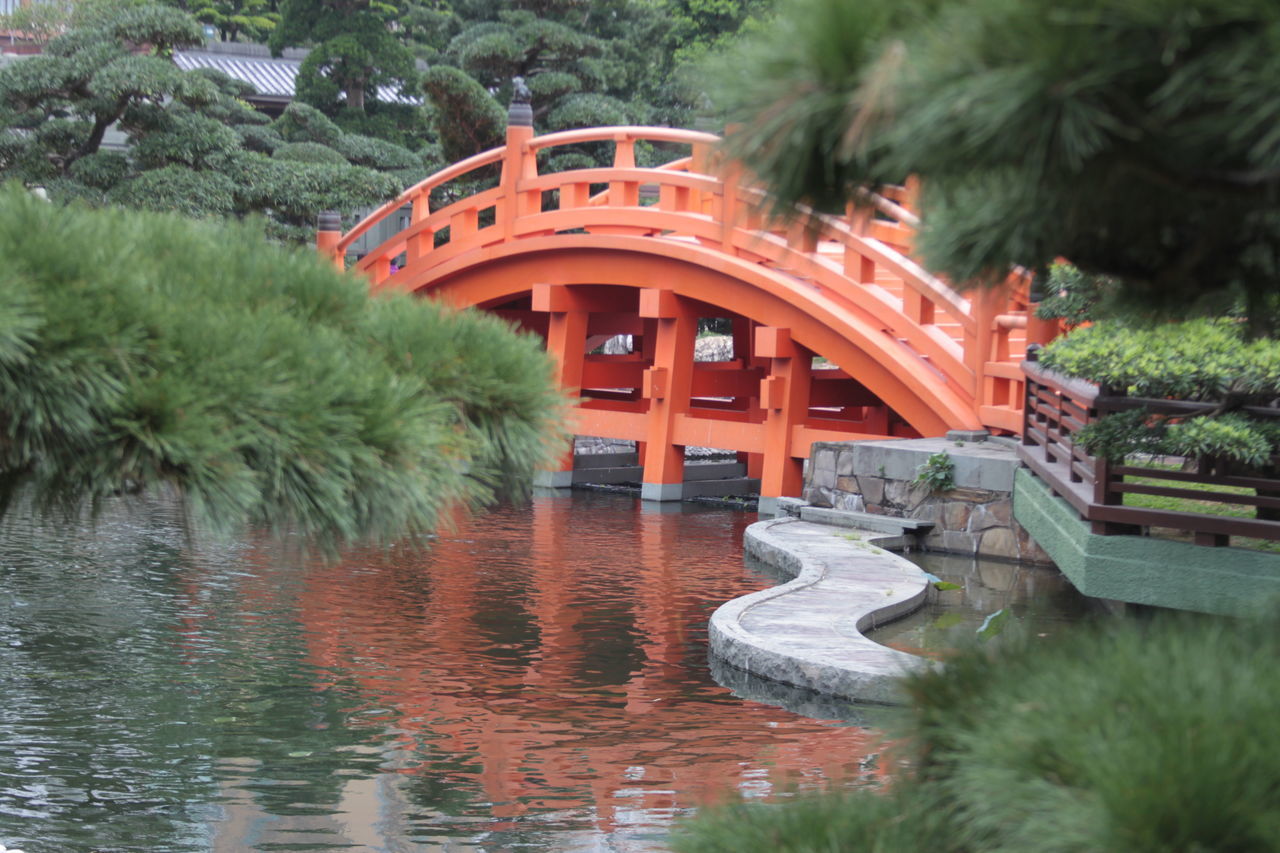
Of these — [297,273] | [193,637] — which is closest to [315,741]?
[193,637]

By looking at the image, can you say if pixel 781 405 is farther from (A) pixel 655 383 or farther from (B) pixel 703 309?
(B) pixel 703 309

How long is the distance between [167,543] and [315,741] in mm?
5226

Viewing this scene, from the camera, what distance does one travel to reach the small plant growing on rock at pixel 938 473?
9.66 metres

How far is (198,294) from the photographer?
2.26 m

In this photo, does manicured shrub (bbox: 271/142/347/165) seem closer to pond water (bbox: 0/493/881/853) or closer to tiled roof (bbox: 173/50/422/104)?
pond water (bbox: 0/493/881/853)

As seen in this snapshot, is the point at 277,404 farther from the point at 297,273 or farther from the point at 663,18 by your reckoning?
the point at 663,18

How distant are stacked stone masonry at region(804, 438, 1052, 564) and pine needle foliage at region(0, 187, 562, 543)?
7365 mm

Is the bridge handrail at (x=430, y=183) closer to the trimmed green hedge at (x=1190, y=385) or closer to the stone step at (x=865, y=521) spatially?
the stone step at (x=865, y=521)

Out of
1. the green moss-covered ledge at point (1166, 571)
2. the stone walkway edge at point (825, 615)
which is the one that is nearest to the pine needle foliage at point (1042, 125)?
the stone walkway edge at point (825, 615)

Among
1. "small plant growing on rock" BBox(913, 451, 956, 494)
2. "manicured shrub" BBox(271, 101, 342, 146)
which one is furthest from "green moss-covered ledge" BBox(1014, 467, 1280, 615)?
"manicured shrub" BBox(271, 101, 342, 146)

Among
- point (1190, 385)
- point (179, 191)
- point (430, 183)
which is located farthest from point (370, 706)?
point (179, 191)

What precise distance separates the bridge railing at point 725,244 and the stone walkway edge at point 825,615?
1621 millimetres

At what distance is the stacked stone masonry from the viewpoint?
373 inches

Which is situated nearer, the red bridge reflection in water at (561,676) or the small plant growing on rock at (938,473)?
the red bridge reflection in water at (561,676)
